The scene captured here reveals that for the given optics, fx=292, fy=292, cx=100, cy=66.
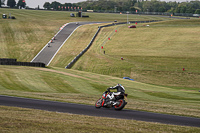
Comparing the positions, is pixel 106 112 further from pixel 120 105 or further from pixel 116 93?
pixel 116 93

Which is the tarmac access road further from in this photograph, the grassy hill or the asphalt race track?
the asphalt race track

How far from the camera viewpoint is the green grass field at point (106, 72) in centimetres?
1833

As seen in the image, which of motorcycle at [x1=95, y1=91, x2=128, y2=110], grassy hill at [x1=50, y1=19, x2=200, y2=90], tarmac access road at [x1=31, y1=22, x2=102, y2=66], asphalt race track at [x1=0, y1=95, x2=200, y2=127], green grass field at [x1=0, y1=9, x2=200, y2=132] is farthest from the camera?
tarmac access road at [x1=31, y1=22, x2=102, y2=66]

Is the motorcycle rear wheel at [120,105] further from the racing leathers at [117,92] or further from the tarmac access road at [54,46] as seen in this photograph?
the tarmac access road at [54,46]

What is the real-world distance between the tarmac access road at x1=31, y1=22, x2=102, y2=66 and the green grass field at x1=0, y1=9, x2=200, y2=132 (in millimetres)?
2042

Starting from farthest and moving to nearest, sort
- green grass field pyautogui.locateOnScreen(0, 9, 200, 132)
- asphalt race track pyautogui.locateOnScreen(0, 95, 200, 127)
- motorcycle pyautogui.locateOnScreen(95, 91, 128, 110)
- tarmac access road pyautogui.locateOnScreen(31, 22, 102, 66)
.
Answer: tarmac access road pyautogui.locateOnScreen(31, 22, 102, 66) → motorcycle pyautogui.locateOnScreen(95, 91, 128, 110) → asphalt race track pyautogui.locateOnScreen(0, 95, 200, 127) → green grass field pyautogui.locateOnScreen(0, 9, 200, 132)

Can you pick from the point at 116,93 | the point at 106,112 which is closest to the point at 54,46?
the point at 116,93

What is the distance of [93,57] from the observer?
77125 mm

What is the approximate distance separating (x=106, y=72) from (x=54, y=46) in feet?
95.3

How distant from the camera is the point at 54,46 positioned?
89438mm

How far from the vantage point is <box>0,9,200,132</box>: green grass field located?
60.1ft

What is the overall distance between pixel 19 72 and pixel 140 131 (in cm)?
3527

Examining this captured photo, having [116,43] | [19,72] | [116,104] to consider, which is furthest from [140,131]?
[116,43]

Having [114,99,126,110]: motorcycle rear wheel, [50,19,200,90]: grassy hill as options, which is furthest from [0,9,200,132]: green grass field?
[114,99,126,110]: motorcycle rear wheel
